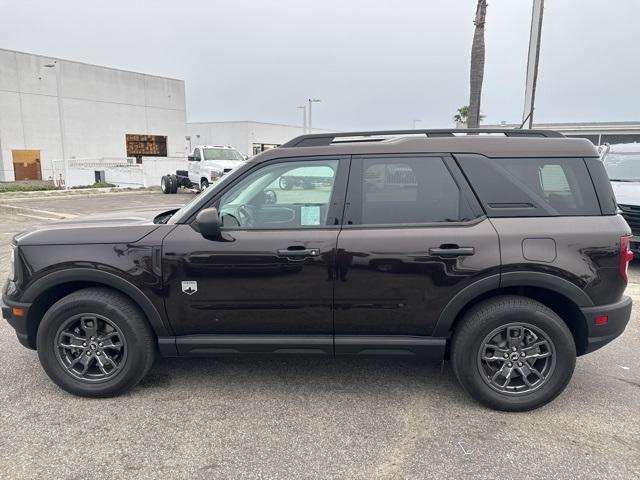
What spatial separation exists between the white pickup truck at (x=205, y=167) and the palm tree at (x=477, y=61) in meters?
10.0

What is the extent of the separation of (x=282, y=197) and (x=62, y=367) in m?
1.99

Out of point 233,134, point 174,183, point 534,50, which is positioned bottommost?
point 174,183

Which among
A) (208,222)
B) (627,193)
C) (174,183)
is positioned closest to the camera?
(208,222)

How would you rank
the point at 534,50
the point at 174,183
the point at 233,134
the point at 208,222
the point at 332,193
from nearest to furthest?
the point at 208,222
the point at 332,193
the point at 534,50
the point at 174,183
the point at 233,134

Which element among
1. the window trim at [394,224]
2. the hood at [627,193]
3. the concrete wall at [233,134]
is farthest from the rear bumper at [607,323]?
the concrete wall at [233,134]

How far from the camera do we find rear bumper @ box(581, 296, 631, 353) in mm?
3076

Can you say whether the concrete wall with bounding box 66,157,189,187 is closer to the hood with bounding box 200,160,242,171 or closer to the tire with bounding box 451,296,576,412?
the hood with bounding box 200,160,242,171

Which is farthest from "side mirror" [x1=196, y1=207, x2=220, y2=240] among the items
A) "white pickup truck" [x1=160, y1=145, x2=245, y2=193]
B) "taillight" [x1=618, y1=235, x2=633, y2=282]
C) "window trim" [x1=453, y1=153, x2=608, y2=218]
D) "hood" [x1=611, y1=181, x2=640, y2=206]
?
"white pickup truck" [x1=160, y1=145, x2=245, y2=193]

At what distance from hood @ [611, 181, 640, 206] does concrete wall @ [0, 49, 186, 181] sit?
29412 millimetres

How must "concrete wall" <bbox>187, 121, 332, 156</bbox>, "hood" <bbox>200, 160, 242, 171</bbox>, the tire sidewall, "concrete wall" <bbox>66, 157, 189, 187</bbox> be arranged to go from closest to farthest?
the tire sidewall, "hood" <bbox>200, 160, 242, 171</bbox>, "concrete wall" <bbox>66, 157, 189, 187</bbox>, "concrete wall" <bbox>187, 121, 332, 156</bbox>

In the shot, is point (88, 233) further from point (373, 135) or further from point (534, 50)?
Answer: point (534, 50)

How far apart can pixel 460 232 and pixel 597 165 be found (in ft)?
3.43

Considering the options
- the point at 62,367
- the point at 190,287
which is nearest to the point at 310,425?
the point at 190,287

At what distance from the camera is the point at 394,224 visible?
10.3 feet
